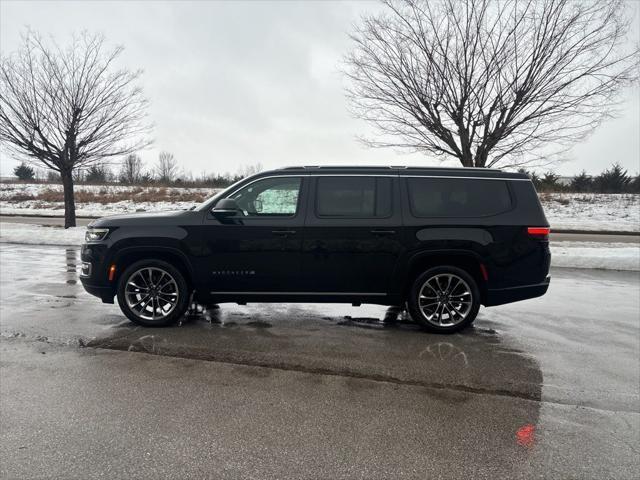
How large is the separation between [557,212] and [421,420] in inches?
1056

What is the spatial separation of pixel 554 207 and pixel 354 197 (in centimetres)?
2607

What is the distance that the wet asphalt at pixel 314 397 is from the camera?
8.78 ft

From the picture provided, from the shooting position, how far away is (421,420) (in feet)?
10.5

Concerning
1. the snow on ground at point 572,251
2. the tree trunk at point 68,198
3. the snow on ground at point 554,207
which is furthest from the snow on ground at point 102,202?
the snow on ground at point 572,251

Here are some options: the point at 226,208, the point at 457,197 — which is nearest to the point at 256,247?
the point at 226,208

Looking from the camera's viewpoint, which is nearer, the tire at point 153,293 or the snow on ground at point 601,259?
the tire at point 153,293

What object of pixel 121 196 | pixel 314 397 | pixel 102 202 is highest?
pixel 121 196

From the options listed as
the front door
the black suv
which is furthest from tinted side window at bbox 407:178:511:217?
the front door

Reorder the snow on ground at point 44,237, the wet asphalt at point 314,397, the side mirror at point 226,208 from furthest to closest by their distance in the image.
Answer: the snow on ground at point 44,237
the side mirror at point 226,208
the wet asphalt at point 314,397

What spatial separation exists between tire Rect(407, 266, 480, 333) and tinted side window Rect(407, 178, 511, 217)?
2.31ft

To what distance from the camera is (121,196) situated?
1302 inches

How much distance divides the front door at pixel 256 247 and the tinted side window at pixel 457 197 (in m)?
1.42

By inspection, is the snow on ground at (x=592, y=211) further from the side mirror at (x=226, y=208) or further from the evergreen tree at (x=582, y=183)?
the side mirror at (x=226, y=208)

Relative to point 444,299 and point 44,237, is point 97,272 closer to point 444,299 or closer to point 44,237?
point 444,299
